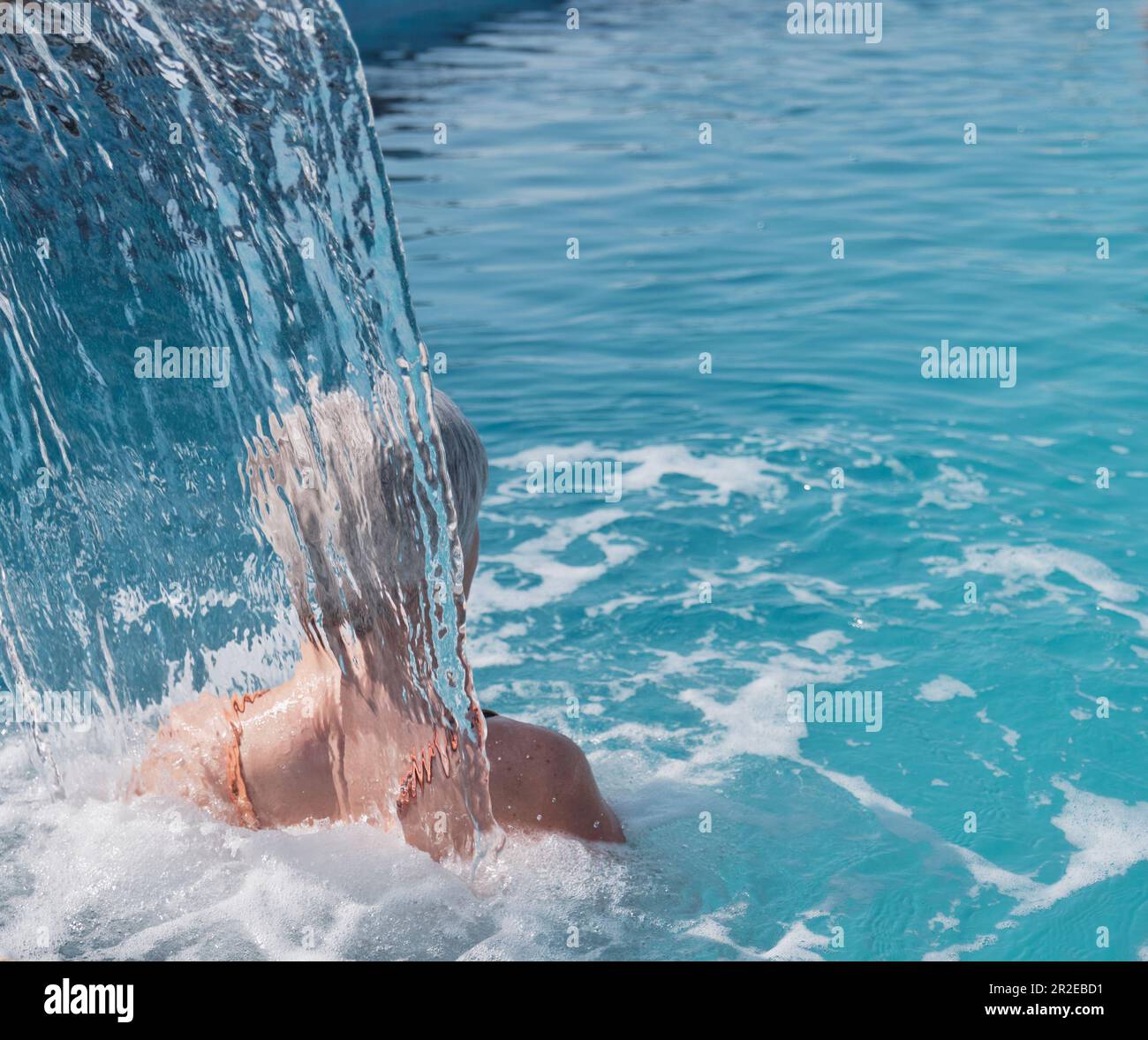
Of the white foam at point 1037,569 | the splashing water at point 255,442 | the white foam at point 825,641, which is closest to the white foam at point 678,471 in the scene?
the white foam at point 1037,569

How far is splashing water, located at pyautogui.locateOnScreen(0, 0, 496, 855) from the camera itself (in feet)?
8.02

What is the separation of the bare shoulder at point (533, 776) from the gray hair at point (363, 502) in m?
0.35

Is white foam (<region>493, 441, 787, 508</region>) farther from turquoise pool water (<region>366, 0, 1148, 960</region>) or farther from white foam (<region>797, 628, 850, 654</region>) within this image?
white foam (<region>797, 628, 850, 654</region>)

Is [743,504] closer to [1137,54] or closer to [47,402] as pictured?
[47,402]

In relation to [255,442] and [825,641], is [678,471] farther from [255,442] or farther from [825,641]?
[255,442]

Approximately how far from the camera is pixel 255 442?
8.70 feet

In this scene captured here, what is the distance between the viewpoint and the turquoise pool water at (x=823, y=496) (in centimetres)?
340

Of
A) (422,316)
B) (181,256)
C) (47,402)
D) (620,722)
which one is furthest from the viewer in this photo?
(422,316)

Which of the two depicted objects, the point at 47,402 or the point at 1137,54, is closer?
the point at 47,402

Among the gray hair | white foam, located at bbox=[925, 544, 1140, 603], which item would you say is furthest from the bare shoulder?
white foam, located at bbox=[925, 544, 1140, 603]

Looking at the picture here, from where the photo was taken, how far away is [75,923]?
263cm

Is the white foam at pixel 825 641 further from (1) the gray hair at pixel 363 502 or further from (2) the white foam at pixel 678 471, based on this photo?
(1) the gray hair at pixel 363 502

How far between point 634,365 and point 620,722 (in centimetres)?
309
